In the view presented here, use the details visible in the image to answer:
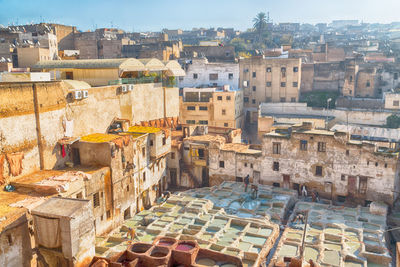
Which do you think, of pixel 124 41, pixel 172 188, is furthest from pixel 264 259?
pixel 124 41

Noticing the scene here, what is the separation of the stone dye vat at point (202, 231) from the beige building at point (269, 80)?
2706cm

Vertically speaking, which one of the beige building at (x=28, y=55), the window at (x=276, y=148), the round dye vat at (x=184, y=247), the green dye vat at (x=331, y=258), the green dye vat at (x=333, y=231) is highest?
the beige building at (x=28, y=55)

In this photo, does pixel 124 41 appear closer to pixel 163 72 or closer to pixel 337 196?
pixel 163 72

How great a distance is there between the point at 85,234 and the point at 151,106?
2222cm

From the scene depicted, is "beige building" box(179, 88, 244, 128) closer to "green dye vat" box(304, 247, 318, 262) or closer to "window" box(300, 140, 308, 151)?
"window" box(300, 140, 308, 151)

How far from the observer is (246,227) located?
26344 millimetres

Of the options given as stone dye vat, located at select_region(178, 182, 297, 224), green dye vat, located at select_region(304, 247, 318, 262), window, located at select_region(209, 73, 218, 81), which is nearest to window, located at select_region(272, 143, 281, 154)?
stone dye vat, located at select_region(178, 182, 297, 224)

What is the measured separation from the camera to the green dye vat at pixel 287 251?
75.8 feet

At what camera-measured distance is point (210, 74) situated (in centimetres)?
5494

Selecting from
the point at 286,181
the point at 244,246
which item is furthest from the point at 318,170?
the point at 244,246

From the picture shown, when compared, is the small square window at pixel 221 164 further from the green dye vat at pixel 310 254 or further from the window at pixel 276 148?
the green dye vat at pixel 310 254

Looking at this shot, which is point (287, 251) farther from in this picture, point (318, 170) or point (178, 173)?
point (178, 173)

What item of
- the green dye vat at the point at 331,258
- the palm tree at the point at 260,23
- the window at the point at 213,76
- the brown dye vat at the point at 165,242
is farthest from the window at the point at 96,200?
the palm tree at the point at 260,23

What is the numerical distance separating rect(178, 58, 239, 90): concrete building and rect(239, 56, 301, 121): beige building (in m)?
1.16
